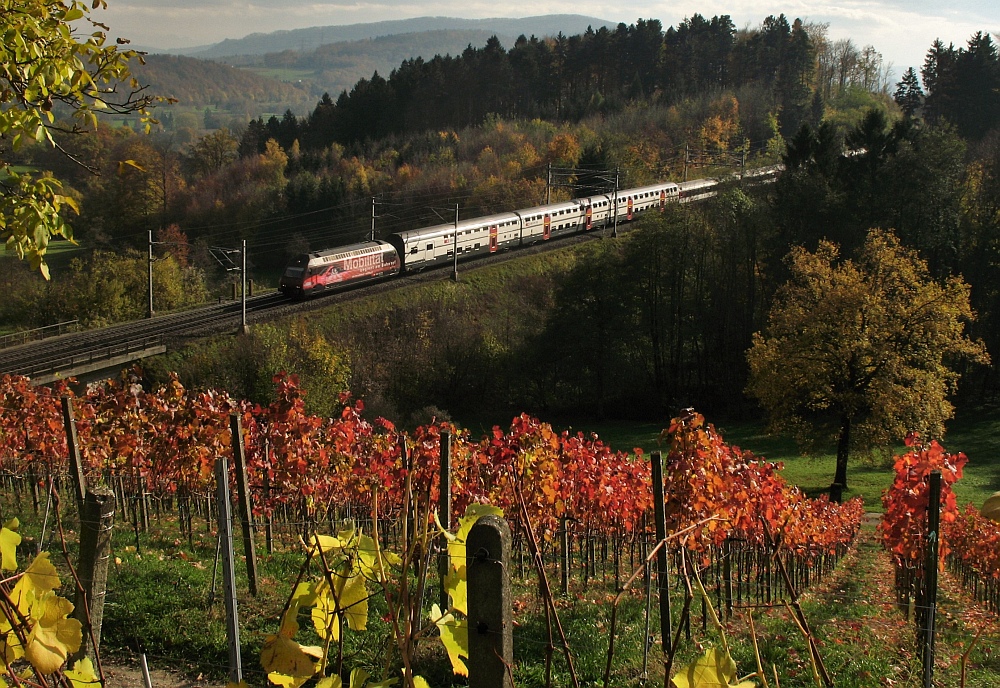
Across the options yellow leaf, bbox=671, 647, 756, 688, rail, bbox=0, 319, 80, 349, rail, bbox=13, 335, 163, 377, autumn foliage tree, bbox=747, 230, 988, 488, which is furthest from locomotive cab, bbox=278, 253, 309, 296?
yellow leaf, bbox=671, 647, 756, 688

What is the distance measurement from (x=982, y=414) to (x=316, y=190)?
49.3 metres

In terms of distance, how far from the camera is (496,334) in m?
39.6

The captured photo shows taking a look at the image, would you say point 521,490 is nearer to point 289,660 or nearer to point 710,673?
point 289,660

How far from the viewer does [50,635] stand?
1915 millimetres

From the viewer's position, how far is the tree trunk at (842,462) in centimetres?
2547

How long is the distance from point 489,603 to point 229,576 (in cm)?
298

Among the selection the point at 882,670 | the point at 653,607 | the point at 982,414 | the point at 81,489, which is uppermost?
the point at 81,489

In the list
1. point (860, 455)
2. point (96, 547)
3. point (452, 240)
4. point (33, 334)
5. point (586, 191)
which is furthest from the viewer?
point (586, 191)

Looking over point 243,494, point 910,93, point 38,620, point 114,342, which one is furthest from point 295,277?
point 910,93

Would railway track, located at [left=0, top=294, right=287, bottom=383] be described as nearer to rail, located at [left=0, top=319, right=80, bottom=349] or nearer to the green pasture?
rail, located at [left=0, top=319, right=80, bottom=349]

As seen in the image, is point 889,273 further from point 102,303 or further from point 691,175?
point 691,175

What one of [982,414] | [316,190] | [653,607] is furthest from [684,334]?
[316,190]

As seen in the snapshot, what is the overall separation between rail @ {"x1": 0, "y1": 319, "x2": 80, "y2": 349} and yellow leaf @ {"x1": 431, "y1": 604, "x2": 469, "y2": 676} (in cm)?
3730

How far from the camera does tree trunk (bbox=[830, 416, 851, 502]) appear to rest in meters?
25.5
